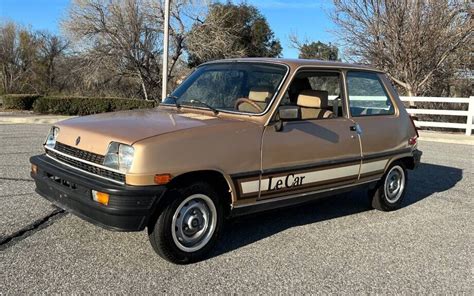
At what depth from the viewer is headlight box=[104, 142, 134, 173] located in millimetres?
3795

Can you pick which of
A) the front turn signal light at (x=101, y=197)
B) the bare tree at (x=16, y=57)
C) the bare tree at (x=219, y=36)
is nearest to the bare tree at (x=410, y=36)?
the bare tree at (x=219, y=36)

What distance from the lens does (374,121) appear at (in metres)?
5.80

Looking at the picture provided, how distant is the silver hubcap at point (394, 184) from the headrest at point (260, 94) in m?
2.22

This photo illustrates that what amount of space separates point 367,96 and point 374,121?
1.28 feet

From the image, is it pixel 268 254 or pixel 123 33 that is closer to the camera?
pixel 268 254

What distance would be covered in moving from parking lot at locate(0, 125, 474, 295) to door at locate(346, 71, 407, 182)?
70 cm

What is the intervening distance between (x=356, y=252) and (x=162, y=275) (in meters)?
1.87

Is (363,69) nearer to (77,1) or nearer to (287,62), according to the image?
(287,62)

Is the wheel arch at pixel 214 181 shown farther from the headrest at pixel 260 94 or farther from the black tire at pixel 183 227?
the headrest at pixel 260 94

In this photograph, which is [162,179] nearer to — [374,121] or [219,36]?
[374,121]

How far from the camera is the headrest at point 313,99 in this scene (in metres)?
5.28

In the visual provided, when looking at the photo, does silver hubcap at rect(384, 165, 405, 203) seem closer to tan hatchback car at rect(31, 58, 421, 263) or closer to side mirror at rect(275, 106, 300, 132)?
tan hatchback car at rect(31, 58, 421, 263)

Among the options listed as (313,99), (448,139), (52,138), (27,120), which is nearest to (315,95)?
(313,99)

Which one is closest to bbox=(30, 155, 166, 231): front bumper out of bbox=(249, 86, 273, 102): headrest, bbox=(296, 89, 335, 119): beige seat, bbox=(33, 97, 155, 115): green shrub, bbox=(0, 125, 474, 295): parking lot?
bbox=(0, 125, 474, 295): parking lot
